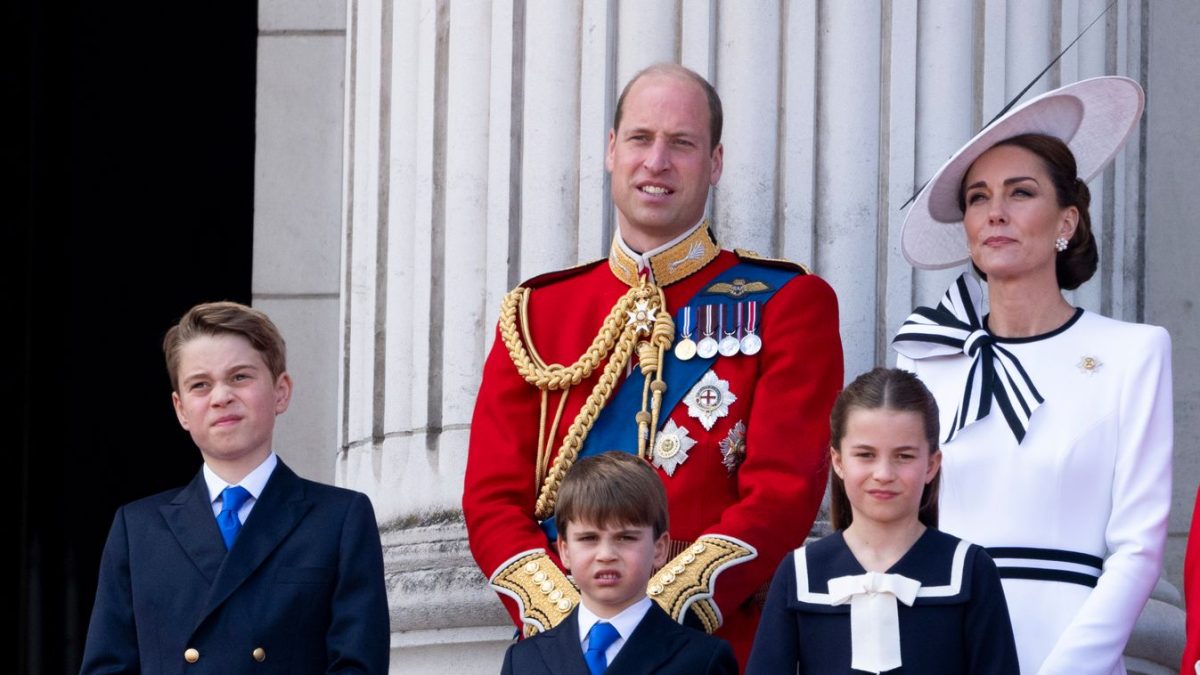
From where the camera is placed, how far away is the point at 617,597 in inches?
180

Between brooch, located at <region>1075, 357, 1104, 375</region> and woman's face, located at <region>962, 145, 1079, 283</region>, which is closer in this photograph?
brooch, located at <region>1075, 357, 1104, 375</region>

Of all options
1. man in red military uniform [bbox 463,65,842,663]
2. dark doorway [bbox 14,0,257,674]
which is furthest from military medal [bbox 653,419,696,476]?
dark doorway [bbox 14,0,257,674]

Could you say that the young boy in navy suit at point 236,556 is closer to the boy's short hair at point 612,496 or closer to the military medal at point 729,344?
the boy's short hair at point 612,496

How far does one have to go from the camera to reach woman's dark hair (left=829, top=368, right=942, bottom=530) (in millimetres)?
4543

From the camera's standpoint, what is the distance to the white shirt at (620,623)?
457cm

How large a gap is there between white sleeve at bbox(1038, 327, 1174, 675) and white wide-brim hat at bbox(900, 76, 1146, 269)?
565 mm

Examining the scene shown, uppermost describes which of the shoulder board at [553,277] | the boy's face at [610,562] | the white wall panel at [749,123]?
the white wall panel at [749,123]

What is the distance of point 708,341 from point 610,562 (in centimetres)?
87

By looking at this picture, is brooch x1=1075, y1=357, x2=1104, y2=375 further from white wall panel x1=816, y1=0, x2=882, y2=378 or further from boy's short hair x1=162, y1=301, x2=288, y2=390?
boy's short hair x1=162, y1=301, x2=288, y2=390

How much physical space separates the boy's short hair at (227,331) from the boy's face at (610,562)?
2.46 feet

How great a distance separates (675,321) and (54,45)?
304 cm

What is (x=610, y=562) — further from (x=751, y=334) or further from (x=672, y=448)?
(x=751, y=334)

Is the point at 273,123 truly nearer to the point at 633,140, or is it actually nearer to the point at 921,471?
the point at 633,140

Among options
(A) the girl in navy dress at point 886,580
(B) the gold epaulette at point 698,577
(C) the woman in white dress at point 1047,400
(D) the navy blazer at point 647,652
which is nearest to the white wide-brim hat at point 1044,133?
(C) the woman in white dress at point 1047,400
